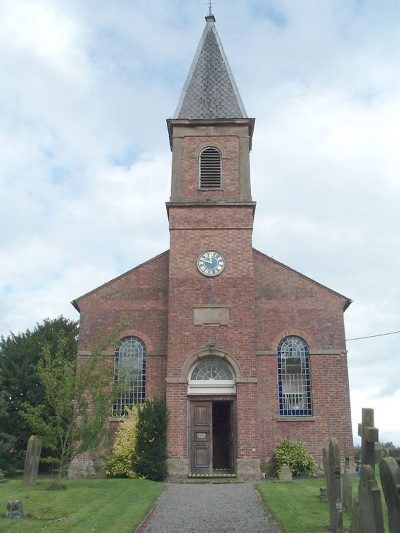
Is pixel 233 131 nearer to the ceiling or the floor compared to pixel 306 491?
nearer to the ceiling

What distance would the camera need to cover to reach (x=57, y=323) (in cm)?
2958

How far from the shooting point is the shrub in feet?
66.9

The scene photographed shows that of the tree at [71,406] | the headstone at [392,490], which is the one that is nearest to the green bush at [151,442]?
the tree at [71,406]

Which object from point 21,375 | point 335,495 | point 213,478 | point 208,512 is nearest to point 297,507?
point 208,512

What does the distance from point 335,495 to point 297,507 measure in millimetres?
2430

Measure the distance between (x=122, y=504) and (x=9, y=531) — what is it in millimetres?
3608

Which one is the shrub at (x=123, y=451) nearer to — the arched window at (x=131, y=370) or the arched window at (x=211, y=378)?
the arched window at (x=131, y=370)

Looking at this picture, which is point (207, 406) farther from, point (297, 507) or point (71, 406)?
point (297, 507)

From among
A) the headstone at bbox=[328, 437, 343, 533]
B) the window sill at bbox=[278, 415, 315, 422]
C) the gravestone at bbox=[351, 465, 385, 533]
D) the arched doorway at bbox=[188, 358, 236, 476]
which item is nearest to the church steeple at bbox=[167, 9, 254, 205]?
the arched doorway at bbox=[188, 358, 236, 476]

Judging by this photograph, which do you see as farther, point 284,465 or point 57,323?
point 57,323

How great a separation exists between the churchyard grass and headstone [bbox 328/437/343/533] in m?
0.28

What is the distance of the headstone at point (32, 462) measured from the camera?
17.0m

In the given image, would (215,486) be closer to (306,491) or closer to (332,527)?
(306,491)

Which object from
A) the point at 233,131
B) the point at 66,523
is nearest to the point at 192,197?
the point at 233,131
